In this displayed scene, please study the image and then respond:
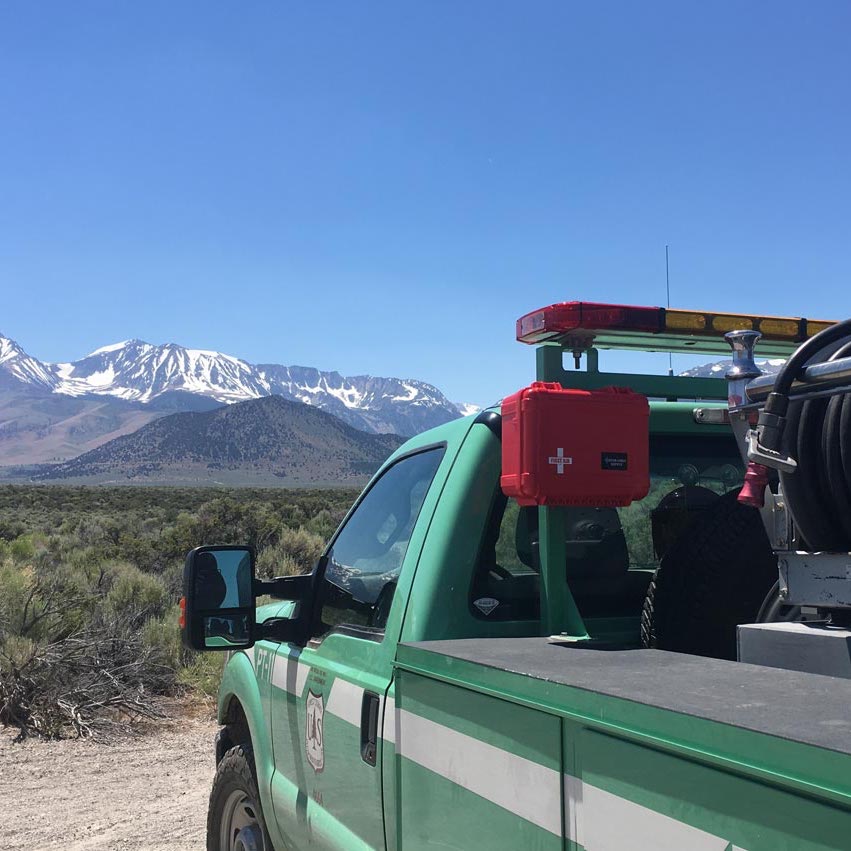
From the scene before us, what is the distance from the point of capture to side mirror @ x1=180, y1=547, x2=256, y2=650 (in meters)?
3.24

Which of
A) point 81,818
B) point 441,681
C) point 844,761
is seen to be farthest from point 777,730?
point 81,818

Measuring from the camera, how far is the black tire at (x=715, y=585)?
2.53 m

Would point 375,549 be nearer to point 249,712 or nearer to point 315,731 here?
point 315,731

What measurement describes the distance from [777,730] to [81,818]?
6.21 metres

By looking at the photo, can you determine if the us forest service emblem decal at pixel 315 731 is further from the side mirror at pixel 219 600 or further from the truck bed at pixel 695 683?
the truck bed at pixel 695 683

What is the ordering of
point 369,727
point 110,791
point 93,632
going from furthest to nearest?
point 93,632 < point 110,791 < point 369,727

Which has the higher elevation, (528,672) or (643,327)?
(643,327)

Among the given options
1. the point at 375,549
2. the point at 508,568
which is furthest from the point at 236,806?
the point at 508,568

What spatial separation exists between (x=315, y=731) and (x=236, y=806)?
1.27 meters

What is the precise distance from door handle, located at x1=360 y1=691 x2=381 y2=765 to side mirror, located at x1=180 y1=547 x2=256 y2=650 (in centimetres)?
66

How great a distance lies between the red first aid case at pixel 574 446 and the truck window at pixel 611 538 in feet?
0.91

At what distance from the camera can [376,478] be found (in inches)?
139

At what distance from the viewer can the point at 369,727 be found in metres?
2.68

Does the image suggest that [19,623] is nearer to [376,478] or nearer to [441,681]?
[376,478]
